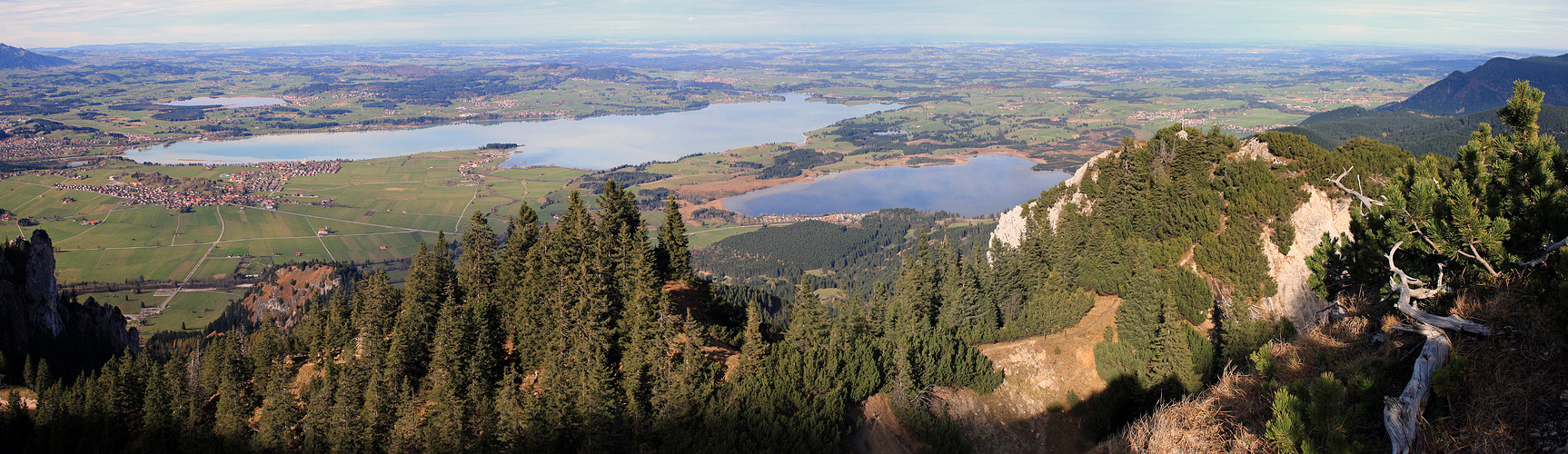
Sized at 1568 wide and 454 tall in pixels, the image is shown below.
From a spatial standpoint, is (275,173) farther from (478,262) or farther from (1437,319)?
(1437,319)

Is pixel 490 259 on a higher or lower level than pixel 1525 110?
lower

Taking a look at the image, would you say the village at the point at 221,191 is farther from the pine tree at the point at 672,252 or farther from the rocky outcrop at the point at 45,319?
the pine tree at the point at 672,252

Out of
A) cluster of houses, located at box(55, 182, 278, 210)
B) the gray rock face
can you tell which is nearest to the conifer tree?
the gray rock face

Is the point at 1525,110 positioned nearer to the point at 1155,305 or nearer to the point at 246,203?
the point at 1155,305

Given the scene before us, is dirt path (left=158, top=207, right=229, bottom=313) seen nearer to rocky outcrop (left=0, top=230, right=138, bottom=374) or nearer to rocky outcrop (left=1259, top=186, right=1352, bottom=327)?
rocky outcrop (left=0, top=230, right=138, bottom=374)

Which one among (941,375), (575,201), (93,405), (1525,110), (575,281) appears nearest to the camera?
(1525,110)

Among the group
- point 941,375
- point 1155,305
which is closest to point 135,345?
point 941,375

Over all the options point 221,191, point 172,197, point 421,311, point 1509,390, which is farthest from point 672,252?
point 221,191
